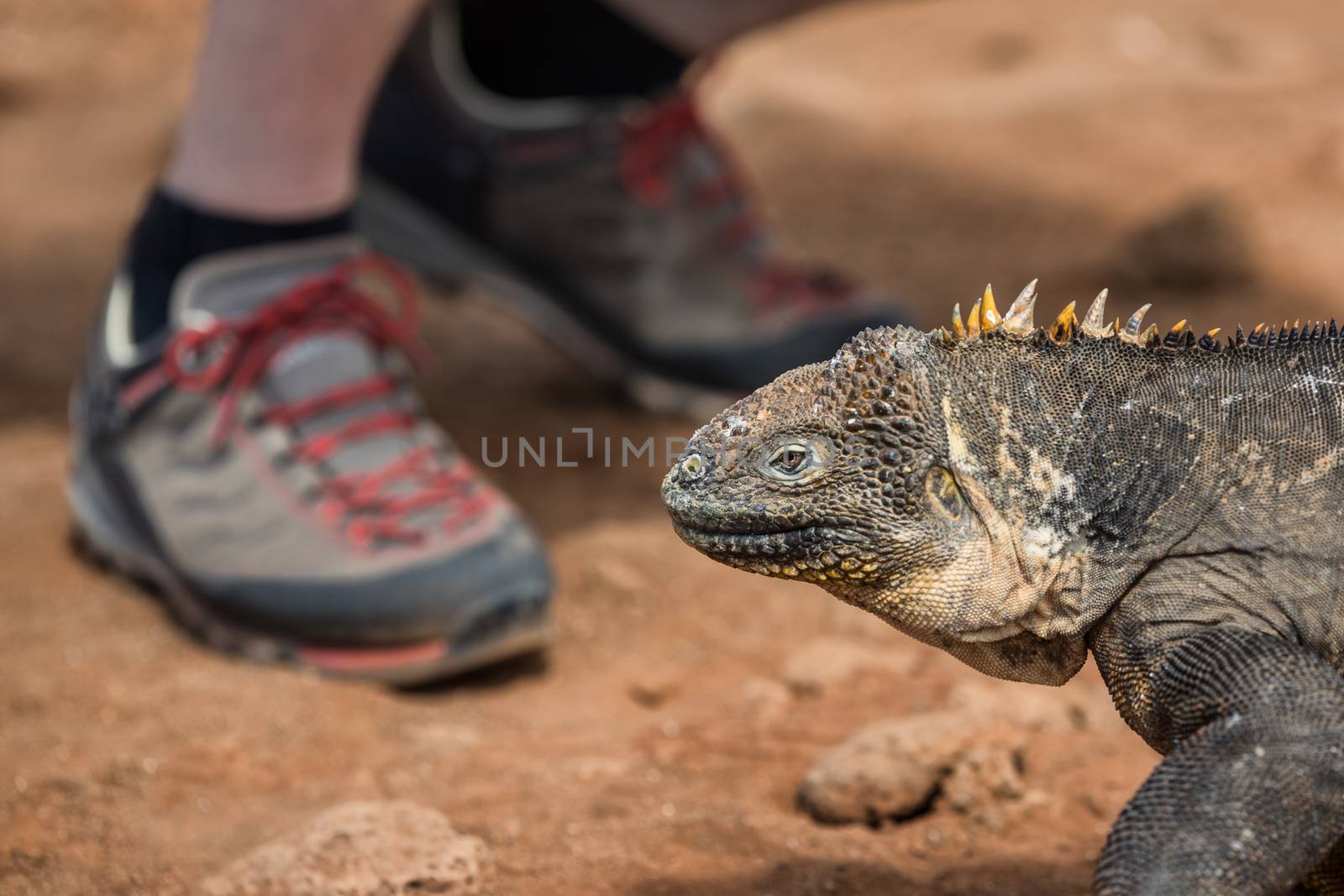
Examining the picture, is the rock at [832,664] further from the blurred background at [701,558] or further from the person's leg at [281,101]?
the person's leg at [281,101]

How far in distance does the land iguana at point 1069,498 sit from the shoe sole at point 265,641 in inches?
69.7

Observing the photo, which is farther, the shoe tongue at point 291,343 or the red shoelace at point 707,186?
the red shoelace at point 707,186

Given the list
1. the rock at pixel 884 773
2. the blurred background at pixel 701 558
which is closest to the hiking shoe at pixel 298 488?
the blurred background at pixel 701 558

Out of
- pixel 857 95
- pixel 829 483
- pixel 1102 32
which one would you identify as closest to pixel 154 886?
pixel 829 483

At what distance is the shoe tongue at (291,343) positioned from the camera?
496 centimetres

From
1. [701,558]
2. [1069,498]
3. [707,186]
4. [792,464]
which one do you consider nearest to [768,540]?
[792,464]

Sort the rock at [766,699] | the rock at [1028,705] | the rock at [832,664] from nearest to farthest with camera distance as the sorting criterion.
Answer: the rock at [1028,705], the rock at [766,699], the rock at [832,664]

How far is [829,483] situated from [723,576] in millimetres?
2532

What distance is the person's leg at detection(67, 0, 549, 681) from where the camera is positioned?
473 centimetres

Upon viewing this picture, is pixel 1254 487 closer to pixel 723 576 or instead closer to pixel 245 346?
pixel 723 576

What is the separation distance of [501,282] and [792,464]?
3.73 meters

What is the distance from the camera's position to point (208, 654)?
→ 16.0 feet

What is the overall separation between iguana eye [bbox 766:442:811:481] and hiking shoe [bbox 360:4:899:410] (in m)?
3.58

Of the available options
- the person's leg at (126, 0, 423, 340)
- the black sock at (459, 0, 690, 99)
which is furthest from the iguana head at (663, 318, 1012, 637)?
the black sock at (459, 0, 690, 99)
